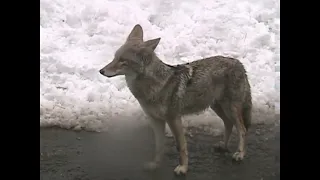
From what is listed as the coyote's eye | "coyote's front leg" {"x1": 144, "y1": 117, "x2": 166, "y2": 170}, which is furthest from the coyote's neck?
"coyote's front leg" {"x1": 144, "y1": 117, "x2": 166, "y2": 170}

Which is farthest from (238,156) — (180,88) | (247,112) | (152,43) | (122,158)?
(152,43)

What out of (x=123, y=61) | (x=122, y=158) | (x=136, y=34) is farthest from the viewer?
(x=122, y=158)

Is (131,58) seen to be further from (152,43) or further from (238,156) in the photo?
(238,156)

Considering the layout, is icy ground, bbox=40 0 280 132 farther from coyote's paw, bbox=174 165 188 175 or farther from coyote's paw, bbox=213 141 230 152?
coyote's paw, bbox=174 165 188 175

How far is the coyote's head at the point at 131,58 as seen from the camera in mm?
2746

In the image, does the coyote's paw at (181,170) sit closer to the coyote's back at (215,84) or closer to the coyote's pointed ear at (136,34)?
the coyote's back at (215,84)

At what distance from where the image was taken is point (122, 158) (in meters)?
3.02

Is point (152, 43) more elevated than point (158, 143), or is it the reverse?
point (152, 43)

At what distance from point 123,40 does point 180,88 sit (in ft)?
1.83

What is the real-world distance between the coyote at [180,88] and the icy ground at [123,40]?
99 mm

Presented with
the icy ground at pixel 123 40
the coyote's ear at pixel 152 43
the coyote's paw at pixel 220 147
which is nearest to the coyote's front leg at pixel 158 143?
the icy ground at pixel 123 40
